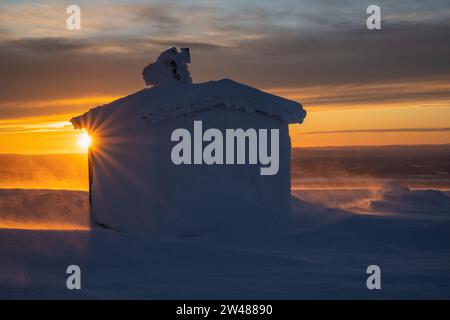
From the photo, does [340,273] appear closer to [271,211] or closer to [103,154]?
[271,211]

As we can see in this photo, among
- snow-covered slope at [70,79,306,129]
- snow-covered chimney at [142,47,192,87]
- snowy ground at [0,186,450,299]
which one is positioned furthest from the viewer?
snow-covered chimney at [142,47,192,87]

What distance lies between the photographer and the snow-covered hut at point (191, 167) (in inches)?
639

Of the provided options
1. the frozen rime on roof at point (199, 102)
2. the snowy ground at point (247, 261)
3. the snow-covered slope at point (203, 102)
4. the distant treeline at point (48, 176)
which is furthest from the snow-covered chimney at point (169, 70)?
the distant treeline at point (48, 176)

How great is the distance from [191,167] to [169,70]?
17.7 ft

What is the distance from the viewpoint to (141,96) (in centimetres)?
1794

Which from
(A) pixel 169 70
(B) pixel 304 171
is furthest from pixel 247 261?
(B) pixel 304 171

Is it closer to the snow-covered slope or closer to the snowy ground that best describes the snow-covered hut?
the snow-covered slope

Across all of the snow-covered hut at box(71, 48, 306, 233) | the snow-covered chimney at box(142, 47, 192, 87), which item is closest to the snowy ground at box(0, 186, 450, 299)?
the snow-covered hut at box(71, 48, 306, 233)

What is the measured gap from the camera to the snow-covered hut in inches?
639

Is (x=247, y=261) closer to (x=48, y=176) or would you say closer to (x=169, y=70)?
(x=169, y=70)

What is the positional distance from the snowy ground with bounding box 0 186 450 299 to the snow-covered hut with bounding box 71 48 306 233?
673 mm

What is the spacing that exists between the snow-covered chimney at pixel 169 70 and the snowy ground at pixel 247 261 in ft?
20.2

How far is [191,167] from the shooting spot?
16266mm
